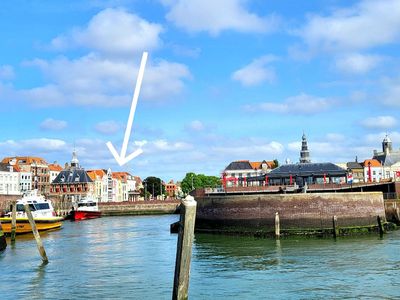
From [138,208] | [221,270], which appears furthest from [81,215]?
[221,270]

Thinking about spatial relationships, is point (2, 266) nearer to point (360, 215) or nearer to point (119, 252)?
point (119, 252)

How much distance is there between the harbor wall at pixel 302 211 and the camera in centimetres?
4400

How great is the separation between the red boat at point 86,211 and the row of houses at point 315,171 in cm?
2486

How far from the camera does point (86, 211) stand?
9769 centimetres

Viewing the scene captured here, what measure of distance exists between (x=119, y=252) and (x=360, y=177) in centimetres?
14616

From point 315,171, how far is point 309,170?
4.13ft

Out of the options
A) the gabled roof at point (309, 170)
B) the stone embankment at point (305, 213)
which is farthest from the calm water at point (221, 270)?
the gabled roof at point (309, 170)

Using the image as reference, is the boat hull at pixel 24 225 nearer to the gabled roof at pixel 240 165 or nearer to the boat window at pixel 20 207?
the boat window at pixel 20 207

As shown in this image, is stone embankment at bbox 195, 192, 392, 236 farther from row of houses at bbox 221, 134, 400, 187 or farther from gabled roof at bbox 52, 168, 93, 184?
gabled roof at bbox 52, 168, 93, 184

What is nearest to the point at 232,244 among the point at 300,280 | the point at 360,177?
the point at 300,280

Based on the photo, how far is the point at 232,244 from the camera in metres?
39.8

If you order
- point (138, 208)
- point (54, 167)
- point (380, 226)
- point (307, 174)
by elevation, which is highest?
point (54, 167)

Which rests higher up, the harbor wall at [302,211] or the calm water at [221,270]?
the harbor wall at [302,211]

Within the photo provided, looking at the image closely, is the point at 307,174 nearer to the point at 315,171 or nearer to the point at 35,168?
the point at 315,171
